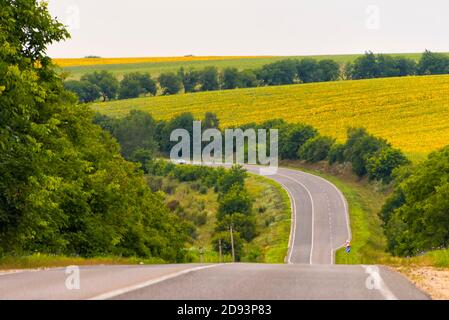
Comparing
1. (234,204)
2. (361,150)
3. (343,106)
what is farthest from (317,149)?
(343,106)

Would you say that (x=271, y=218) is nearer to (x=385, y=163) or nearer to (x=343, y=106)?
(x=385, y=163)

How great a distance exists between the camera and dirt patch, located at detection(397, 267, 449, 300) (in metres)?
12.6

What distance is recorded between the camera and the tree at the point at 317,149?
12481 centimetres

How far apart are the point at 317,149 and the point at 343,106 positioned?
3858cm

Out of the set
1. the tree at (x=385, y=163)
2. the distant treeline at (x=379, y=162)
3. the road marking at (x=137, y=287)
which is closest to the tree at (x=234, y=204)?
the distant treeline at (x=379, y=162)

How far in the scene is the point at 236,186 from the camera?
342 feet

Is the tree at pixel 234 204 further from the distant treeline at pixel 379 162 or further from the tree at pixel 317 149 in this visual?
the tree at pixel 317 149

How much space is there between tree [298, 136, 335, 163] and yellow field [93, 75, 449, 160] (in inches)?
246

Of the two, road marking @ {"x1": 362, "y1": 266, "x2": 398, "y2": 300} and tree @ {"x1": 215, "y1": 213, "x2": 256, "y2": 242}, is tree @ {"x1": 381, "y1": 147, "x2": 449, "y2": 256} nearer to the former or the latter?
tree @ {"x1": 215, "y1": 213, "x2": 256, "y2": 242}

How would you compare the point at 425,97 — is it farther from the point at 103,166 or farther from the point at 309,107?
the point at 103,166

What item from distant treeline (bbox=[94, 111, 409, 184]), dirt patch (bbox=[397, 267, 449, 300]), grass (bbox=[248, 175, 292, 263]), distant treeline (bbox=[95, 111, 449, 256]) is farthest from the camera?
distant treeline (bbox=[94, 111, 409, 184])

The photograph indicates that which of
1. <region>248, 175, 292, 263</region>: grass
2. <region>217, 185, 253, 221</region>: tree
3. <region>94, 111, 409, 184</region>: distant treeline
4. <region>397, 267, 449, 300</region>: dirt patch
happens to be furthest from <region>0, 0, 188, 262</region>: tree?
A: <region>94, 111, 409, 184</region>: distant treeline

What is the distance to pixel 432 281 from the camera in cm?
1522
